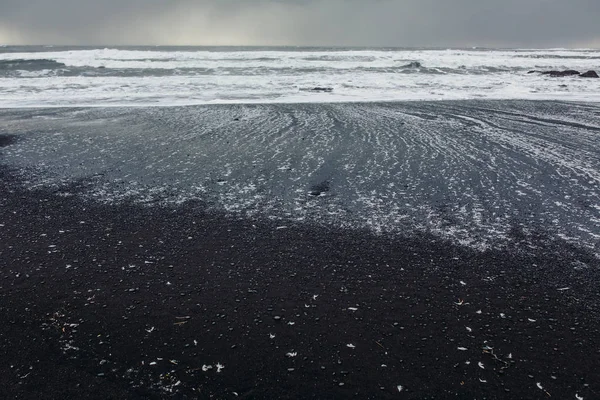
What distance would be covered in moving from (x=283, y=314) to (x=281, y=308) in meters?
0.09

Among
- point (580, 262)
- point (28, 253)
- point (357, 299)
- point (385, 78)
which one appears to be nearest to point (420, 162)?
point (580, 262)

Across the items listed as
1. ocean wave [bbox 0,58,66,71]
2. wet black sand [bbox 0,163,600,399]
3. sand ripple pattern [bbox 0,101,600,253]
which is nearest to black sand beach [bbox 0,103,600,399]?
wet black sand [bbox 0,163,600,399]

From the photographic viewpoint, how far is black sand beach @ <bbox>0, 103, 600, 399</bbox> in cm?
284

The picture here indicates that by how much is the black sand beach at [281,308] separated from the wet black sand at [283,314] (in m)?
0.01

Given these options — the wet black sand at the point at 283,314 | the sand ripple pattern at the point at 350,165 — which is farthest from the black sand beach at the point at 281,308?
the sand ripple pattern at the point at 350,165

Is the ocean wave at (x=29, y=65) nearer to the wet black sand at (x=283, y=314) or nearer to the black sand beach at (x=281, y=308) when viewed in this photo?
the black sand beach at (x=281, y=308)

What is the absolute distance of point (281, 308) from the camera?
366cm

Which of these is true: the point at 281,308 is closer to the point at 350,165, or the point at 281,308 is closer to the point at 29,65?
the point at 350,165

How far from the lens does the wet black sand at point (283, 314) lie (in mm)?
2826

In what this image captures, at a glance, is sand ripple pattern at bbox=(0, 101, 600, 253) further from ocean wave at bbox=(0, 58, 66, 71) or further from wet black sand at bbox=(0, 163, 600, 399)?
ocean wave at bbox=(0, 58, 66, 71)

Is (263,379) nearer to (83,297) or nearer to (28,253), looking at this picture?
(83,297)

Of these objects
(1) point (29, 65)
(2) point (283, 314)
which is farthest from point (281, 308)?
(1) point (29, 65)

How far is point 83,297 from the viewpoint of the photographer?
→ 3812 millimetres

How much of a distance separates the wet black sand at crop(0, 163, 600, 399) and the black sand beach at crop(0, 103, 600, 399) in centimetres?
1
